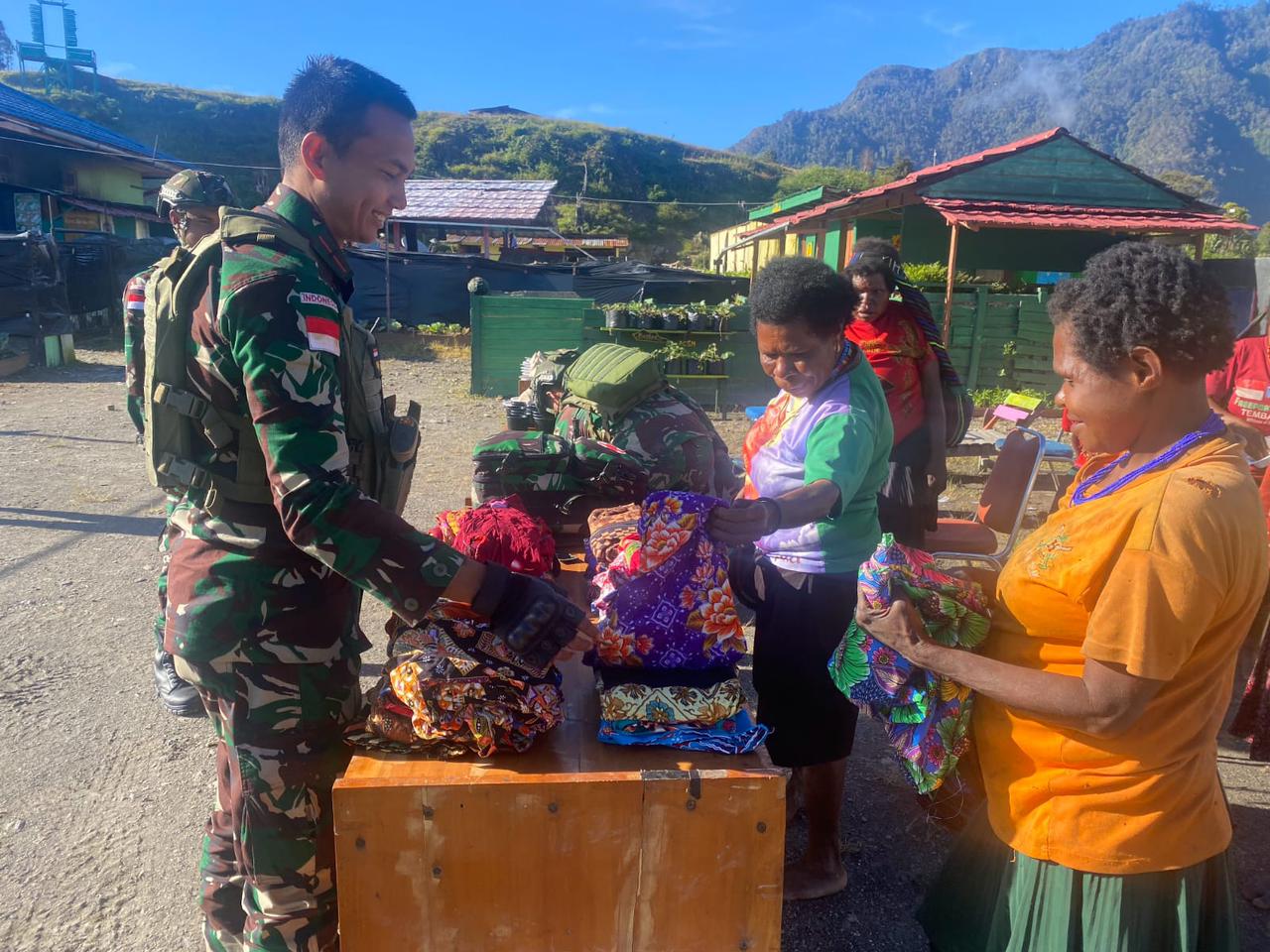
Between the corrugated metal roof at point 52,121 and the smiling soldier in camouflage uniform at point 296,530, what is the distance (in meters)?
23.0

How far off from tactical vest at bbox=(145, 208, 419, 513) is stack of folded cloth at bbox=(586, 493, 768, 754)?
640mm

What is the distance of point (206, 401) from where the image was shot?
1.66 metres

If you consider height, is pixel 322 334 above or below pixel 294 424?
above

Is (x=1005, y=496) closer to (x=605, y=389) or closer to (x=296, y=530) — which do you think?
(x=605, y=389)

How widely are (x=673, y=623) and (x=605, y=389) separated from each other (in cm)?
137

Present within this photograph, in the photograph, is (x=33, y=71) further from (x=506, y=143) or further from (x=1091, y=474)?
(x=1091, y=474)

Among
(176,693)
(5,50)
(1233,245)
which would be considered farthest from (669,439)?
(5,50)

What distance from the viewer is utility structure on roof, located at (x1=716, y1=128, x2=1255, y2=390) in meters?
12.3

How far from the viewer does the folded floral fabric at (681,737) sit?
5.91 feet

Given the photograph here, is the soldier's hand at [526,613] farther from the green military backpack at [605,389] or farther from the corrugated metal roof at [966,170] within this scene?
the corrugated metal roof at [966,170]

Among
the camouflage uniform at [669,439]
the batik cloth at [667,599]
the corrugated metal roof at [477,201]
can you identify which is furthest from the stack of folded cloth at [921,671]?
the corrugated metal roof at [477,201]

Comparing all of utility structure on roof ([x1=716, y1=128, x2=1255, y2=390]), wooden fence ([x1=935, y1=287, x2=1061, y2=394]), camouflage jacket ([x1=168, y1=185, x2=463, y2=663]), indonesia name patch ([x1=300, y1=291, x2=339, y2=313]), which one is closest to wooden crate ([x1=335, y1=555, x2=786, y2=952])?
camouflage jacket ([x1=168, y1=185, x2=463, y2=663])

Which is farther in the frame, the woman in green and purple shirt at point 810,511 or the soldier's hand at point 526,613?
the woman in green and purple shirt at point 810,511

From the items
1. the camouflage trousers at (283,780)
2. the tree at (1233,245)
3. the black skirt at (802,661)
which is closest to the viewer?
the camouflage trousers at (283,780)
